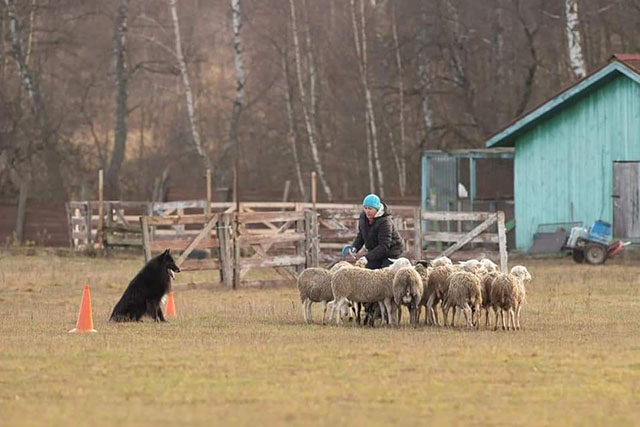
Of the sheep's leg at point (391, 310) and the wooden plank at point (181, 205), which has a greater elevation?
the wooden plank at point (181, 205)

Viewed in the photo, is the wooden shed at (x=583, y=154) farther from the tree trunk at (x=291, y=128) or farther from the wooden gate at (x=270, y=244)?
the tree trunk at (x=291, y=128)

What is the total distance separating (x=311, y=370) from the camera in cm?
1255

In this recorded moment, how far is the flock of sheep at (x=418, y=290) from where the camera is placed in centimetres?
1655

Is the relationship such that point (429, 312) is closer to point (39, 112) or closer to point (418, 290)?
point (418, 290)

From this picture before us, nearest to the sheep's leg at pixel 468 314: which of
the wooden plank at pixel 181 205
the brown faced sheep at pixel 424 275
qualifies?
the brown faced sheep at pixel 424 275

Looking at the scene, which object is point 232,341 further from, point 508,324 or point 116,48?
point 116,48

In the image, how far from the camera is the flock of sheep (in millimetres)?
16547

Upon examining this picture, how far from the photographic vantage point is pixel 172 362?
13.2m

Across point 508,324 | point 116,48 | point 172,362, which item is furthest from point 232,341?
point 116,48

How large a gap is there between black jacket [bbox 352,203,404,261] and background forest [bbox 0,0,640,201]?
2357 cm

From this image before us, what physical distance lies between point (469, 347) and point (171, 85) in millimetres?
54309

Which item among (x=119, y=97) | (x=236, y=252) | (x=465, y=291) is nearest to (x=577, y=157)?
(x=236, y=252)

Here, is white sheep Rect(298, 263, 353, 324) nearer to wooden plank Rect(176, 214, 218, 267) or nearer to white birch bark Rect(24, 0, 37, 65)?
wooden plank Rect(176, 214, 218, 267)

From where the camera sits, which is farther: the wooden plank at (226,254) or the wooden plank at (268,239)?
the wooden plank at (268,239)
